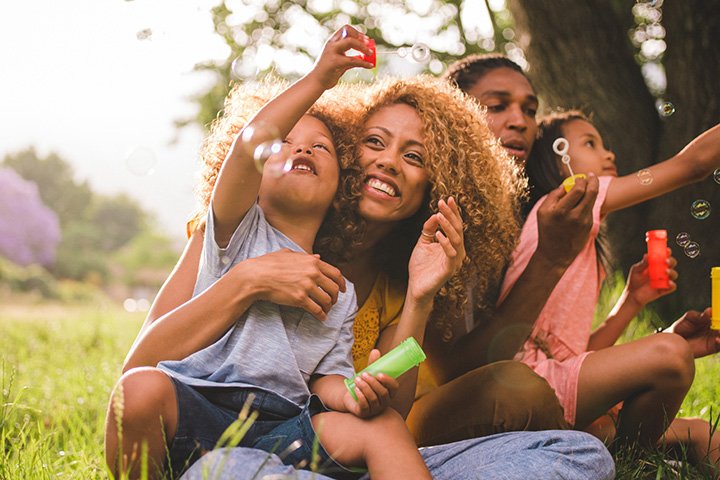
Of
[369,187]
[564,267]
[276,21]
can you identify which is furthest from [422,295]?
[276,21]

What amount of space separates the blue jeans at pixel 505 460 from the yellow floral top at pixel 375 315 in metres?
0.39

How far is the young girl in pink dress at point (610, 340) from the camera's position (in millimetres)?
1801

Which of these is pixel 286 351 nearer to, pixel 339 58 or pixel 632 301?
pixel 339 58

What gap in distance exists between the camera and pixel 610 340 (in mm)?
2416

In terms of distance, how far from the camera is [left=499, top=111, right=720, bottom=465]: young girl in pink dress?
180 centimetres

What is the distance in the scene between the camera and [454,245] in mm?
1596

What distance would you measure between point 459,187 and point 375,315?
48cm

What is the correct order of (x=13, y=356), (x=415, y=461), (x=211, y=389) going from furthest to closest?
(x=13, y=356) → (x=211, y=389) → (x=415, y=461)

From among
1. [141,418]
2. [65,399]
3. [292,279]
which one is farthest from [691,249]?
[65,399]

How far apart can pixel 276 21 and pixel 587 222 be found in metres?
6.60

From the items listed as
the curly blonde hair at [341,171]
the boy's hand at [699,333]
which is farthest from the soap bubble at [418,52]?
the boy's hand at [699,333]

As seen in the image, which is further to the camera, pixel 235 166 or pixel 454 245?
pixel 454 245

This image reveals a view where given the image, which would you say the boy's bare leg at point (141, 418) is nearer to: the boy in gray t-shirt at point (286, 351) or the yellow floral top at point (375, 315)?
the boy in gray t-shirt at point (286, 351)

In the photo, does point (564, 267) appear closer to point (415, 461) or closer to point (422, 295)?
point (422, 295)
